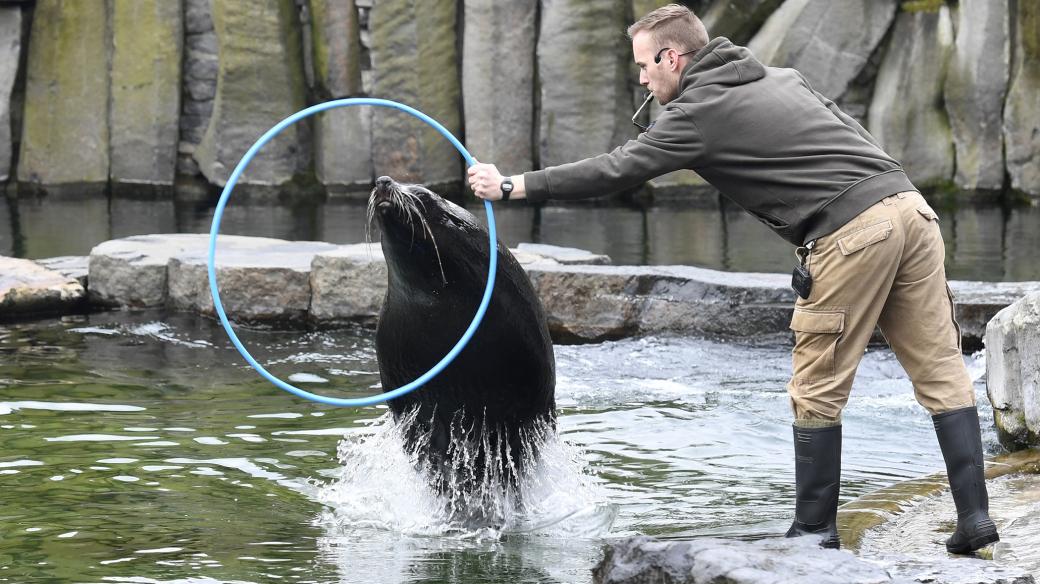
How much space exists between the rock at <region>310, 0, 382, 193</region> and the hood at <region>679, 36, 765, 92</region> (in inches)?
479

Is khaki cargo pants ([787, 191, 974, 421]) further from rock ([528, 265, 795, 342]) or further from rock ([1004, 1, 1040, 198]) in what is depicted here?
rock ([1004, 1, 1040, 198])

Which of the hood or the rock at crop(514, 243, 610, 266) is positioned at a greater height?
the hood

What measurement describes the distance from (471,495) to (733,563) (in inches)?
65.3

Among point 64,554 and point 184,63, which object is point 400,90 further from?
point 64,554

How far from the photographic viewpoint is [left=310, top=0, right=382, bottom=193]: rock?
15789 mm

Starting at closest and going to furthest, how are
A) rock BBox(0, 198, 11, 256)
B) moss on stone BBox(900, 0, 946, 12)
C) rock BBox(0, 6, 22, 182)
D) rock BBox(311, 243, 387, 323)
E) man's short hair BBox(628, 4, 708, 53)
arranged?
man's short hair BBox(628, 4, 708, 53)
rock BBox(311, 243, 387, 323)
rock BBox(0, 198, 11, 256)
moss on stone BBox(900, 0, 946, 12)
rock BBox(0, 6, 22, 182)

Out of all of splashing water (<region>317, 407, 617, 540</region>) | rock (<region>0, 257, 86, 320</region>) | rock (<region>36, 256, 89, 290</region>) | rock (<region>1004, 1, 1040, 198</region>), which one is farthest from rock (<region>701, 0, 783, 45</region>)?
splashing water (<region>317, 407, 617, 540</region>)

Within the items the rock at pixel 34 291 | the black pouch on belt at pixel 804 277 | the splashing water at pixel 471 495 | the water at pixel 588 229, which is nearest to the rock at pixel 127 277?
the rock at pixel 34 291

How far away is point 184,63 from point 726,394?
1172 centimetres

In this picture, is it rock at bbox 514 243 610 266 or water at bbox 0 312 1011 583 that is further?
rock at bbox 514 243 610 266

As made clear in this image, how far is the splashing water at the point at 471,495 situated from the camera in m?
4.49

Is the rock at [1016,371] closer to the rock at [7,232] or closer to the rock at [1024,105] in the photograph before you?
the rock at [7,232]

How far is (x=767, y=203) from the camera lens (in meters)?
3.81

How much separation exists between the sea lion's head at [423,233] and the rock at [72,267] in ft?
17.5
